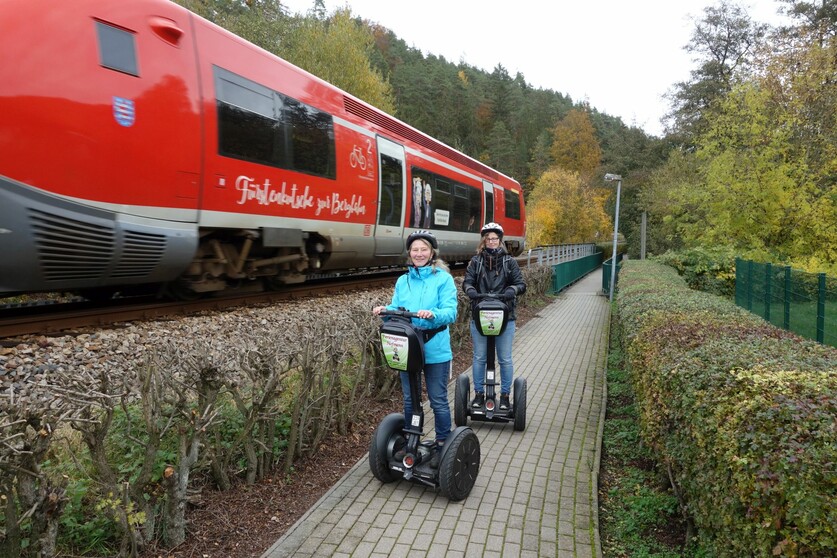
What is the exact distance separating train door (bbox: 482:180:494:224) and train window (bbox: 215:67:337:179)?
29.9 feet

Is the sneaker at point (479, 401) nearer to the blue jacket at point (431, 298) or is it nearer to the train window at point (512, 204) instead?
the blue jacket at point (431, 298)

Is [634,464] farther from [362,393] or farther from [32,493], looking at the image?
[32,493]

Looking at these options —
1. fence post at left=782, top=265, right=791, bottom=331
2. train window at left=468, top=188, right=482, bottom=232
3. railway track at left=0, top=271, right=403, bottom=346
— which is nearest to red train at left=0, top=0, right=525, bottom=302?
railway track at left=0, top=271, right=403, bottom=346

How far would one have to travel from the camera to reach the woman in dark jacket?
5203mm

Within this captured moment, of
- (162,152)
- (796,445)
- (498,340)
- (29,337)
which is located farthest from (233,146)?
(796,445)

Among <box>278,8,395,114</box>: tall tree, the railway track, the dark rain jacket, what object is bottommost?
the railway track

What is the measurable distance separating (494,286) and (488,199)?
42.7 ft

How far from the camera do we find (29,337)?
5371 millimetres

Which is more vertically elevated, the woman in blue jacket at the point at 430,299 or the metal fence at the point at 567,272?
the woman in blue jacket at the point at 430,299

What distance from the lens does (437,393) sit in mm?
4047

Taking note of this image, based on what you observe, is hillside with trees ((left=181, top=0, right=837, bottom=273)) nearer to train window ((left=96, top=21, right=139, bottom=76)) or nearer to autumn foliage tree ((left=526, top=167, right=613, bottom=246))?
autumn foliage tree ((left=526, top=167, right=613, bottom=246))

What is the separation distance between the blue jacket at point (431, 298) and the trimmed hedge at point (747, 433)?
146 centimetres

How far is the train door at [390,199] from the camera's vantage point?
10.8m

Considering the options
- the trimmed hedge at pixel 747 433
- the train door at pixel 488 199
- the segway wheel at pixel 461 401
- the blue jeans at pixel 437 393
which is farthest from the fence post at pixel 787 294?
the train door at pixel 488 199
